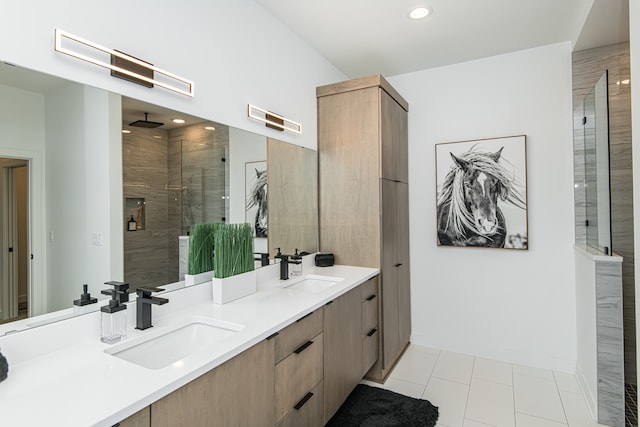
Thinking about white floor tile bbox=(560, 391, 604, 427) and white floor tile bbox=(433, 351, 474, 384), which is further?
white floor tile bbox=(433, 351, 474, 384)

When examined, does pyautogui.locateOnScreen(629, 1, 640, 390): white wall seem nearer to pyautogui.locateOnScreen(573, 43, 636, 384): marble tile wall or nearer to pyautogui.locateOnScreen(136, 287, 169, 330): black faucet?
pyautogui.locateOnScreen(573, 43, 636, 384): marble tile wall

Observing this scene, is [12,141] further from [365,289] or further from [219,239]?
[365,289]

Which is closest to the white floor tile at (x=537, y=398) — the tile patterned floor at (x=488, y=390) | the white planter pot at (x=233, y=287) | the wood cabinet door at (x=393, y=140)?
the tile patterned floor at (x=488, y=390)

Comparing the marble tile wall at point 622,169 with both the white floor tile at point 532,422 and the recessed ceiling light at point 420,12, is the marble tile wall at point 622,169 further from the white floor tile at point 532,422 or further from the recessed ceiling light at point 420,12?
the recessed ceiling light at point 420,12

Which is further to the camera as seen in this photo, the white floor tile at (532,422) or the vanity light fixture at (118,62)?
the white floor tile at (532,422)

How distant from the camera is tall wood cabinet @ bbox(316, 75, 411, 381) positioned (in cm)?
279

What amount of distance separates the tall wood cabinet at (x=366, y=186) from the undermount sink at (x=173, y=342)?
5.03 feet

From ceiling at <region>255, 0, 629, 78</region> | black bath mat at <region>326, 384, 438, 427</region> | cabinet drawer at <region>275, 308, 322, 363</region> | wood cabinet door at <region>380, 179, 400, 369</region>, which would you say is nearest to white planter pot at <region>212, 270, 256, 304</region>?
cabinet drawer at <region>275, 308, 322, 363</region>

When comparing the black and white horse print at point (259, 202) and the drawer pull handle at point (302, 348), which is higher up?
the black and white horse print at point (259, 202)

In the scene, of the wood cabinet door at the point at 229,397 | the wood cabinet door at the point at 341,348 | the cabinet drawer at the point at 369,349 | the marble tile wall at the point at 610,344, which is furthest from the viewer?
the cabinet drawer at the point at 369,349

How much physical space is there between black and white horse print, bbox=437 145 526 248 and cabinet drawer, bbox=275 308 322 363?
191 cm

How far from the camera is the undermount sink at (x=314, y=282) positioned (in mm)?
2395

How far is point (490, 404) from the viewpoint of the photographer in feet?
7.98

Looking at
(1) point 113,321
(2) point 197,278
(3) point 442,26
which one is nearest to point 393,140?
(3) point 442,26
